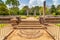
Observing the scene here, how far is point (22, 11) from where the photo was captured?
4453cm

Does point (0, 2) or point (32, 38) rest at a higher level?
point (0, 2)

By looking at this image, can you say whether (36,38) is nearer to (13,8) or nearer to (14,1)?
(14,1)

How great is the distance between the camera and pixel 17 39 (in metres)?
6.86

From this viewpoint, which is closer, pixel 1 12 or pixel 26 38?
pixel 26 38

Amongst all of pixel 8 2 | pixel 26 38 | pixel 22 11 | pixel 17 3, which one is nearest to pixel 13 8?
pixel 17 3

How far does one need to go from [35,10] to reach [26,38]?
125 feet

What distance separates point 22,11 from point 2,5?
13.7 meters

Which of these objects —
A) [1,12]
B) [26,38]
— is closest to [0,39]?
[26,38]

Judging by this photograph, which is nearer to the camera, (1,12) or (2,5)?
(1,12)

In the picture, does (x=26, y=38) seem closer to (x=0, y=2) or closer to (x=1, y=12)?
(x=1, y=12)

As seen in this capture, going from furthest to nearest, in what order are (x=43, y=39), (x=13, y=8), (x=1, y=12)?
(x=13, y=8), (x=1, y=12), (x=43, y=39)

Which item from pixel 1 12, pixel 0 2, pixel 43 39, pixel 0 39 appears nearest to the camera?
pixel 0 39

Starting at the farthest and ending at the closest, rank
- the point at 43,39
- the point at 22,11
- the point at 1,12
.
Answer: the point at 22,11
the point at 1,12
the point at 43,39

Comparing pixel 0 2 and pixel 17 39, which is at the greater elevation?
pixel 0 2
